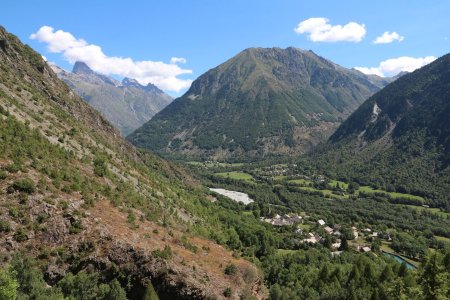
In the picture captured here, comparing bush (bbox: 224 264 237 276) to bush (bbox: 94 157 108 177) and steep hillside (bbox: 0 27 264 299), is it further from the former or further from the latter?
bush (bbox: 94 157 108 177)

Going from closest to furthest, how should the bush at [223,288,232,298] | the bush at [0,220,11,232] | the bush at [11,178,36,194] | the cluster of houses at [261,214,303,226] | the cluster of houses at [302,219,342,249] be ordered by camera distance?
the bush at [0,220,11,232], the bush at [223,288,232,298], the bush at [11,178,36,194], the cluster of houses at [302,219,342,249], the cluster of houses at [261,214,303,226]

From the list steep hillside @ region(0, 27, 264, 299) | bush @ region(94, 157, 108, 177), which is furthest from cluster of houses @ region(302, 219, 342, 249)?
bush @ region(94, 157, 108, 177)

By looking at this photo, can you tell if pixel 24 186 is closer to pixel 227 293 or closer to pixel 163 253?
pixel 163 253

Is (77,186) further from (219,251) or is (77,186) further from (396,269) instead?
(396,269)

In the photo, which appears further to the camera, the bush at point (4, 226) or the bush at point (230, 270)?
the bush at point (230, 270)

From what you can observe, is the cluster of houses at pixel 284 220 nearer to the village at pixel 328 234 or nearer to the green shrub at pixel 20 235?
the village at pixel 328 234

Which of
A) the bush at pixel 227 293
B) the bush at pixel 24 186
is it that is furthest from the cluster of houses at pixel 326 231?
the bush at pixel 24 186

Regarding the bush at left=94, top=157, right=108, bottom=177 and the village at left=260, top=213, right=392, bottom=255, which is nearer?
the bush at left=94, top=157, right=108, bottom=177
